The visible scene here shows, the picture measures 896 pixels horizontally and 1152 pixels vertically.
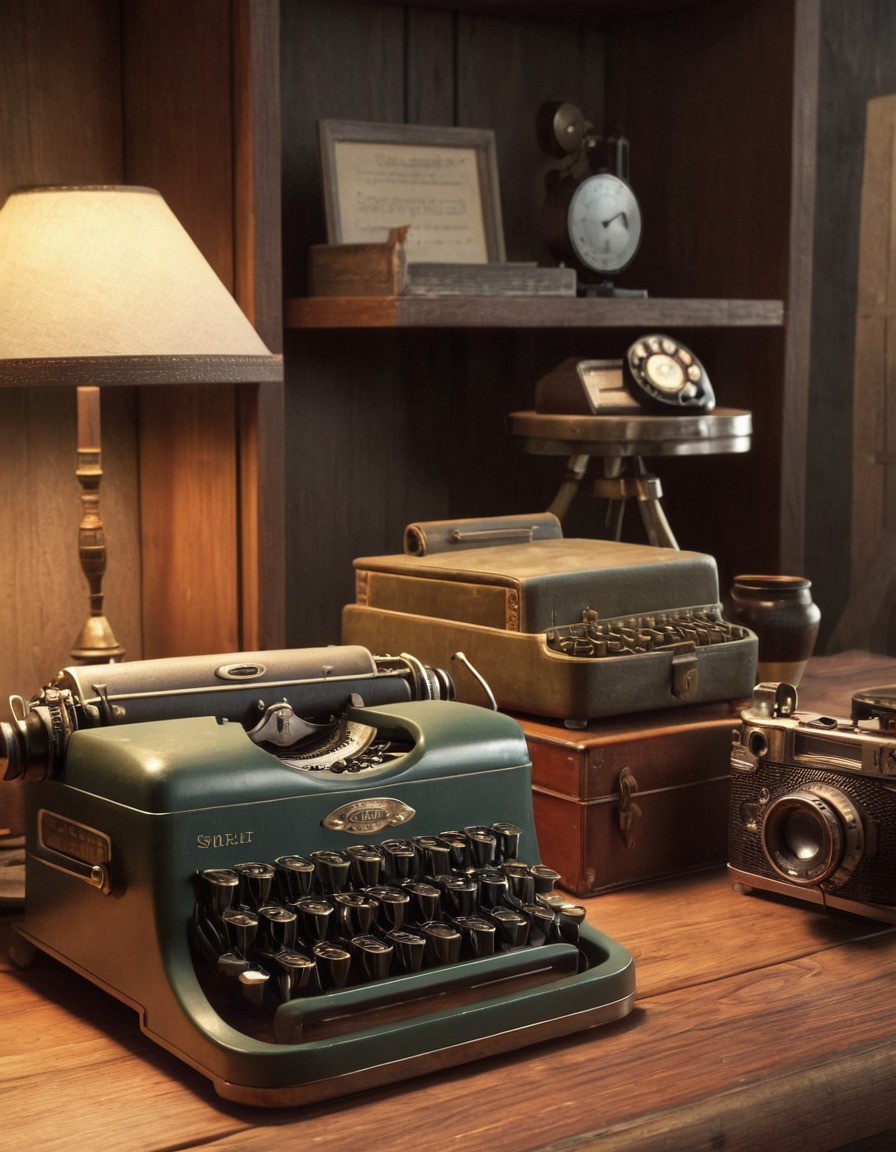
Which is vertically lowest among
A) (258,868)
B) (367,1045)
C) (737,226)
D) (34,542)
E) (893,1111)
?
(893,1111)

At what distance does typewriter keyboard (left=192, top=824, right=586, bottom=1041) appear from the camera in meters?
1.17

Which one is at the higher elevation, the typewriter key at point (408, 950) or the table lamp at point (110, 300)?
the table lamp at point (110, 300)

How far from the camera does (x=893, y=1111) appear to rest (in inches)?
49.1

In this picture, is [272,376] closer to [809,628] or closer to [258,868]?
[258,868]

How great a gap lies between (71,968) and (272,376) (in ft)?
2.30

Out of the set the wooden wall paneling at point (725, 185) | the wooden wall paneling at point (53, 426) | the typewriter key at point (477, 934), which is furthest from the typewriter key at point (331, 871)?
the wooden wall paneling at point (725, 185)

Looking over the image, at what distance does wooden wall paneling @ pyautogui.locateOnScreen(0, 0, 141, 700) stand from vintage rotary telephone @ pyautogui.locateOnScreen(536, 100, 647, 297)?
0.67 m

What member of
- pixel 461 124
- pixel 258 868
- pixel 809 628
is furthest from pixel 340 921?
pixel 461 124

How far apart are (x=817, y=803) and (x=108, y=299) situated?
0.90 meters

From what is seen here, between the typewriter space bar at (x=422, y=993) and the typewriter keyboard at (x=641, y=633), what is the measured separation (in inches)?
17.0

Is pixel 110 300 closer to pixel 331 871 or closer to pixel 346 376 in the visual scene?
pixel 331 871

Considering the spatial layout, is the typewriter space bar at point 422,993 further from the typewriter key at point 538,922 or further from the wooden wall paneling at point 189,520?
the wooden wall paneling at point 189,520

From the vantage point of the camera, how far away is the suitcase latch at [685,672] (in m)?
1.69

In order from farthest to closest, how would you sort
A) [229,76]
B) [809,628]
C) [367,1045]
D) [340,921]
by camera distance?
[809,628], [229,76], [340,921], [367,1045]
